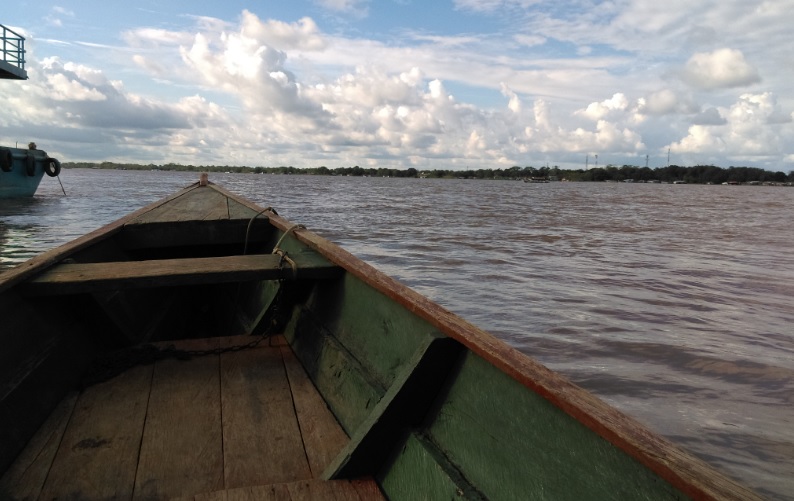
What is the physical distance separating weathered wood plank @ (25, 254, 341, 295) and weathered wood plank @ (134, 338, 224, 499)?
1.67 ft

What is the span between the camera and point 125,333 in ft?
11.3

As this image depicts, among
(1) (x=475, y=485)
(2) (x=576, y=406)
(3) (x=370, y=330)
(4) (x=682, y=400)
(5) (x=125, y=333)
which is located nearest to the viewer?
(2) (x=576, y=406)

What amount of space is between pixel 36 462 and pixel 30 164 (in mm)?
24004

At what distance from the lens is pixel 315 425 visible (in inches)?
98.9

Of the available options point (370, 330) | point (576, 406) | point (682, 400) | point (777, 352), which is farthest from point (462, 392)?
point (777, 352)

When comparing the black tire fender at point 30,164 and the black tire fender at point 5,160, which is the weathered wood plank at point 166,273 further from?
the black tire fender at point 30,164

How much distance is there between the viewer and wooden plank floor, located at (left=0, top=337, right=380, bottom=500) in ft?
6.61

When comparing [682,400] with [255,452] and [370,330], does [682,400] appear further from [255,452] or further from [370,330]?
[255,452]

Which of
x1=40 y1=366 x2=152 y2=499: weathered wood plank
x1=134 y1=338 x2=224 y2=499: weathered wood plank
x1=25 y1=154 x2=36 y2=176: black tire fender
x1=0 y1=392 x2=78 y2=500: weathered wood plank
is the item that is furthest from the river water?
x1=25 y1=154 x2=36 y2=176: black tire fender

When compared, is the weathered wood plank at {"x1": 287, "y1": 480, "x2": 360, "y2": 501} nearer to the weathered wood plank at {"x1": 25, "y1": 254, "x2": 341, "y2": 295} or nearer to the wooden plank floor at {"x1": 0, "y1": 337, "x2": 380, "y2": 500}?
the wooden plank floor at {"x1": 0, "y1": 337, "x2": 380, "y2": 500}

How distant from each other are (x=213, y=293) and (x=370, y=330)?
3.08 meters

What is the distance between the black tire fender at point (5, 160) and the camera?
20042 mm

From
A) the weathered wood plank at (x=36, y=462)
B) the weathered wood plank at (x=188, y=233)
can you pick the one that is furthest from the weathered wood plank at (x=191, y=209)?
the weathered wood plank at (x=36, y=462)

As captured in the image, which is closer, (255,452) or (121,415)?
(255,452)
